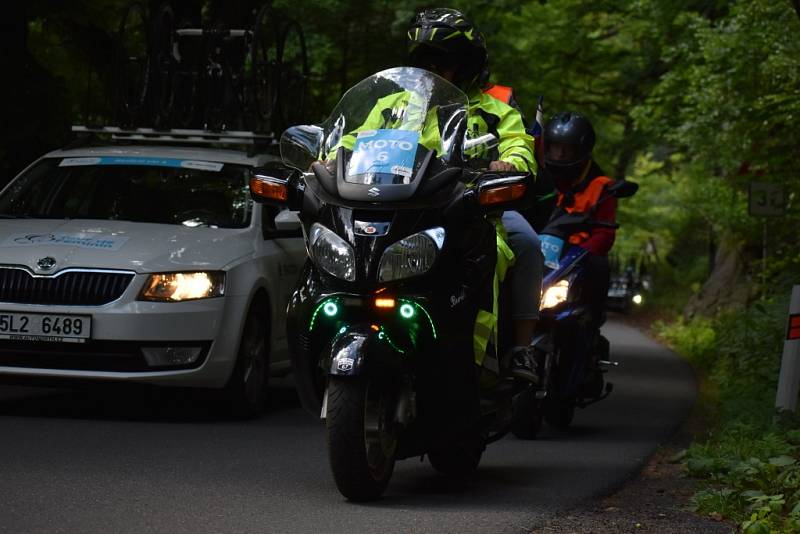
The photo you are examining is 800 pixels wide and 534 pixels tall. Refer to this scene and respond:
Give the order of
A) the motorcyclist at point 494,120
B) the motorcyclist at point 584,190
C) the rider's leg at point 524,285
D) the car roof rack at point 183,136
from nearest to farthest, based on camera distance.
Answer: the motorcyclist at point 494,120 → the rider's leg at point 524,285 → the motorcyclist at point 584,190 → the car roof rack at point 183,136

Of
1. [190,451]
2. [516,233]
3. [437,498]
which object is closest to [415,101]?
[516,233]

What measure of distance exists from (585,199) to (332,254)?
15.1ft

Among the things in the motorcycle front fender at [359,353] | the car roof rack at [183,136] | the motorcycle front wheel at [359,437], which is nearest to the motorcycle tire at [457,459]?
the motorcycle front wheel at [359,437]

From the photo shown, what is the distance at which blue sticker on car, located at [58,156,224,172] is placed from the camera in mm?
11320

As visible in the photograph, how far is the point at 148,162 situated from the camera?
11336 millimetres

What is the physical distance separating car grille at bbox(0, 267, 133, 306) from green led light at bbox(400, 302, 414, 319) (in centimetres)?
336

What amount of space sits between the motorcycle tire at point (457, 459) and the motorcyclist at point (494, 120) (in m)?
0.47

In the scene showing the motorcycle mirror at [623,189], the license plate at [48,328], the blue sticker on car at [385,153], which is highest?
the blue sticker on car at [385,153]

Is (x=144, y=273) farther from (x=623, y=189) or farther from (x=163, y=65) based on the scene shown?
(x=163, y=65)

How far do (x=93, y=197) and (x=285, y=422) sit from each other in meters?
2.09

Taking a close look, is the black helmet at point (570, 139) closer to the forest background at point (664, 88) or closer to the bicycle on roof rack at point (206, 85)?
the forest background at point (664, 88)

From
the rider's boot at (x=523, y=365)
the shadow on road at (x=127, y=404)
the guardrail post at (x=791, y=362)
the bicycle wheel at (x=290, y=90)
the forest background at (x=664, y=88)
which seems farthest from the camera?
the forest background at (x=664, y=88)

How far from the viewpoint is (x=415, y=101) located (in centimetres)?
701

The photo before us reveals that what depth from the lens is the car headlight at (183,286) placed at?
9.72m
